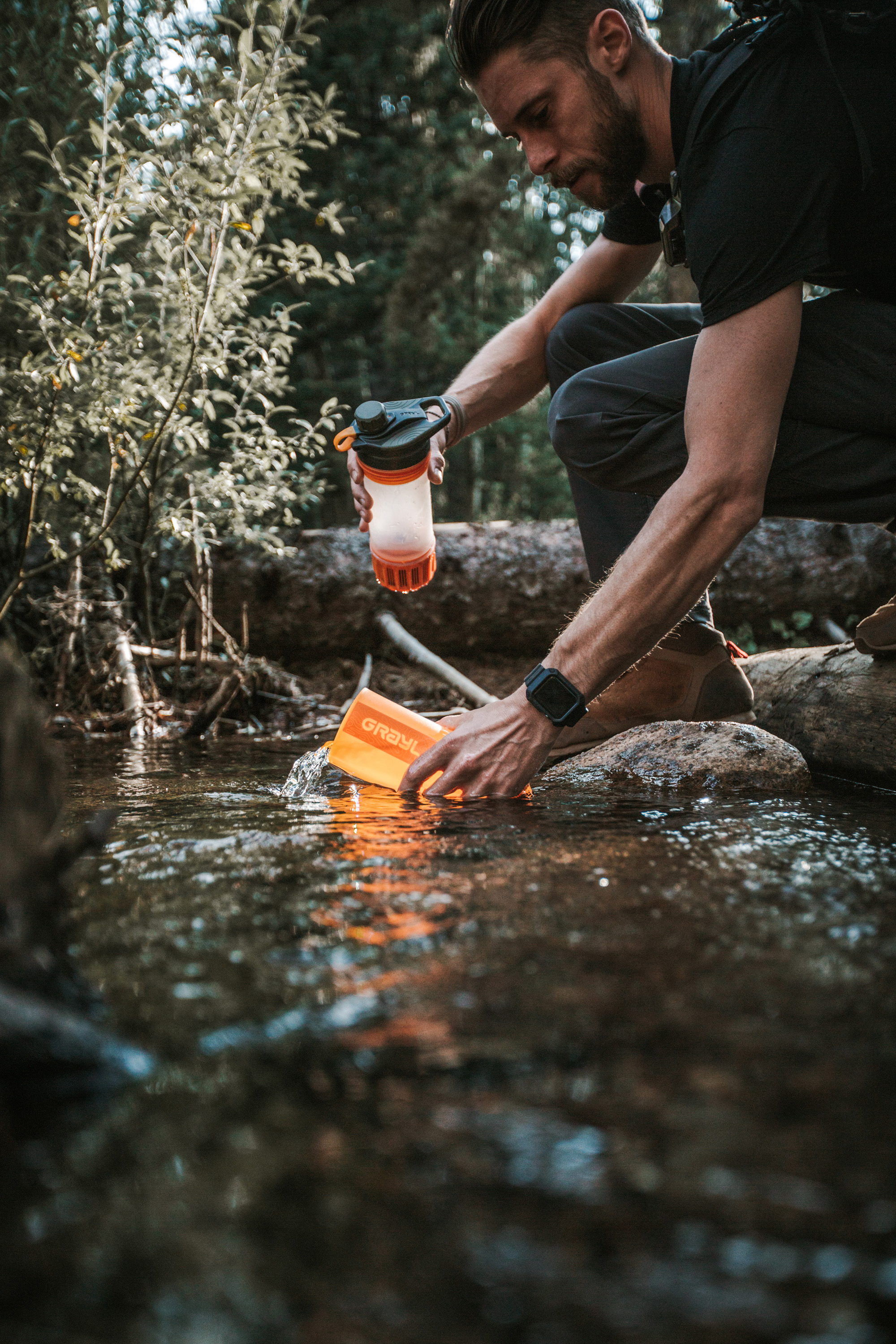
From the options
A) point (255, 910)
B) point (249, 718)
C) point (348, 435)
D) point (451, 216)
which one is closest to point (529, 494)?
point (451, 216)

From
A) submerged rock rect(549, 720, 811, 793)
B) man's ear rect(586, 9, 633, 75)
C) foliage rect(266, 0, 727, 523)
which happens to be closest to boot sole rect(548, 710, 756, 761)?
submerged rock rect(549, 720, 811, 793)

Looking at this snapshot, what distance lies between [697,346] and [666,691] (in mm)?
1166

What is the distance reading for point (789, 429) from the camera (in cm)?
240

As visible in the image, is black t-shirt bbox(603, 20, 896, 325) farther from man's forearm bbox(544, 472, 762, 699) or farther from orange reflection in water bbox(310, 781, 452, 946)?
orange reflection in water bbox(310, 781, 452, 946)

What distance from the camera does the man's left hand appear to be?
204 cm

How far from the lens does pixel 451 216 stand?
9711 millimetres

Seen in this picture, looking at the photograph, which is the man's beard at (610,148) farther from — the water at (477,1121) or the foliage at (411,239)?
the foliage at (411,239)

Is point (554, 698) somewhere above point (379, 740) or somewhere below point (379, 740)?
above

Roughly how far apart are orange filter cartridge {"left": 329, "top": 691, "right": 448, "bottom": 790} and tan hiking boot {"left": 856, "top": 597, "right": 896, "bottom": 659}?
1.30 metres

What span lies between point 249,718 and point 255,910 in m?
2.99

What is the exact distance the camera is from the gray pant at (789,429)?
2.33 meters

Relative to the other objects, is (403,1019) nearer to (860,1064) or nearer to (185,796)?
(860,1064)

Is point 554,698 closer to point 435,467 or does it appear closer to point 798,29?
point 435,467

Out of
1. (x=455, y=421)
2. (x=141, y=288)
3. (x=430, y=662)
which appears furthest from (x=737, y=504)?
(x=141, y=288)
